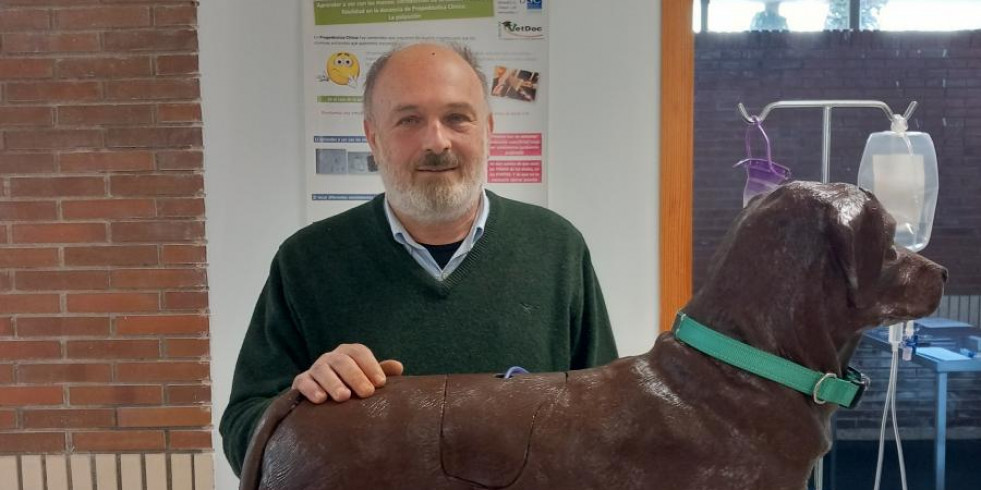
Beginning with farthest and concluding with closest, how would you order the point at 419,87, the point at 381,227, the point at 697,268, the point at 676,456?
the point at 697,268
the point at 381,227
the point at 419,87
the point at 676,456

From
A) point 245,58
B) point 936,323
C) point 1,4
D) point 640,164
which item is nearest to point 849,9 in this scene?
point 640,164

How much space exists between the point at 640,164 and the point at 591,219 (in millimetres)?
208

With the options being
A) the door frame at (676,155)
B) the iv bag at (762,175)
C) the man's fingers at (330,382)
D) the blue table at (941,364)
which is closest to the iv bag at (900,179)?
the iv bag at (762,175)

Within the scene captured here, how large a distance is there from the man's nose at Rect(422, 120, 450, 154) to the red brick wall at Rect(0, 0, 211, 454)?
110 centimetres

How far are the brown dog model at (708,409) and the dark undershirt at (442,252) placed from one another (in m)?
0.57

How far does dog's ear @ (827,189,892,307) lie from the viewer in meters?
0.77

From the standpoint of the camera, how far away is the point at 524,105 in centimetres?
205

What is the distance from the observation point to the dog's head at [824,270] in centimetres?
78

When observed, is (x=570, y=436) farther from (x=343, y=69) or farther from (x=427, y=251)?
(x=343, y=69)

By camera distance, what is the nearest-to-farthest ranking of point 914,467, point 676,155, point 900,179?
point 900,179 → point 676,155 → point 914,467

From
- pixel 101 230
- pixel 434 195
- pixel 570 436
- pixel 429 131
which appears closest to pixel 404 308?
pixel 434 195

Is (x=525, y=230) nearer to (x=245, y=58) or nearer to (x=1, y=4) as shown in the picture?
(x=245, y=58)

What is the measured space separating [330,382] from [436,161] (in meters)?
0.52

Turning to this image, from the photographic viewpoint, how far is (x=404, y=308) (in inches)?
50.6
